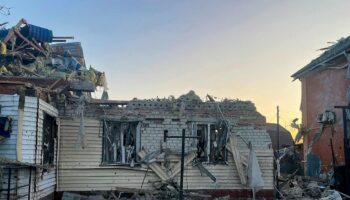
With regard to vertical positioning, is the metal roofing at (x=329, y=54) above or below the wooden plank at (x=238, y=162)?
above

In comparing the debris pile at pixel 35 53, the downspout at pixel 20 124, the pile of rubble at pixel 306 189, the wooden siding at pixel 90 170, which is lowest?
the pile of rubble at pixel 306 189

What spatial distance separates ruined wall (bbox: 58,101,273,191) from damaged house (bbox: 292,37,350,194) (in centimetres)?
482

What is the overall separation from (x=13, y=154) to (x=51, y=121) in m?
2.86

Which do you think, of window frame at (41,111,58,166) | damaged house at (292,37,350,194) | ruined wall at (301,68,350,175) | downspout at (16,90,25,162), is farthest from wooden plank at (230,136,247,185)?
downspout at (16,90,25,162)

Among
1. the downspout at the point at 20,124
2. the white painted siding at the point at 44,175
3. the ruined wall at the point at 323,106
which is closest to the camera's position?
the downspout at the point at 20,124

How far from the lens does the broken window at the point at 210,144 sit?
45.6 feet

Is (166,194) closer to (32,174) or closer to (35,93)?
(32,174)

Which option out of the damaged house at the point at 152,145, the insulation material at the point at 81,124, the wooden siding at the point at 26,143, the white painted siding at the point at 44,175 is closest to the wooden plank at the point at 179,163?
the damaged house at the point at 152,145

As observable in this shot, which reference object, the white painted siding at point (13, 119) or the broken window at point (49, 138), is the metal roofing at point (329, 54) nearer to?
the broken window at point (49, 138)

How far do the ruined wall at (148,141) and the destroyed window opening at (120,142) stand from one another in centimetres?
15

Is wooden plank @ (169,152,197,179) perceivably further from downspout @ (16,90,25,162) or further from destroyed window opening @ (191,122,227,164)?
downspout @ (16,90,25,162)

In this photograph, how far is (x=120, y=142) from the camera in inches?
531

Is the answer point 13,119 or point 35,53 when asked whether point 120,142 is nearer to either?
point 13,119

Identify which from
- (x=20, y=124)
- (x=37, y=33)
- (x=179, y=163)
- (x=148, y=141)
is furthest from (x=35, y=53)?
(x=20, y=124)
